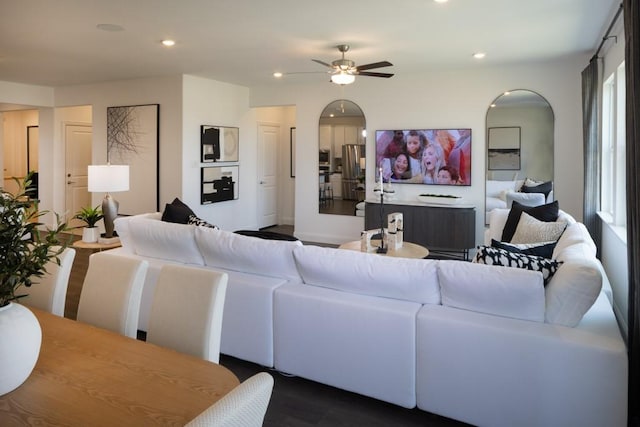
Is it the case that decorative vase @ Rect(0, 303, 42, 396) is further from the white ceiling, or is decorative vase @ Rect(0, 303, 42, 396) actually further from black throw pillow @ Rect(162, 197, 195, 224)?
the white ceiling

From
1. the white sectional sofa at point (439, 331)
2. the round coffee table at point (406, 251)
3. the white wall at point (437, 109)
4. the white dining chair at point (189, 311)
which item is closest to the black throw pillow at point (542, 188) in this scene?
the white wall at point (437, 109)

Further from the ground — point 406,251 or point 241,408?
point 241,408

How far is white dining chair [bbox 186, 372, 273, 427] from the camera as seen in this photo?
94cm

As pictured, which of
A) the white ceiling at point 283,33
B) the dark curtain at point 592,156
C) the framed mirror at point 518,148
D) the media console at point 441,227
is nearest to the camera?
the white ceiling at point 283,33

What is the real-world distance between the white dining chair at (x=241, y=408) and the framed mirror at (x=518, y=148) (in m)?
6.13

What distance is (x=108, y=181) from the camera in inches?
174

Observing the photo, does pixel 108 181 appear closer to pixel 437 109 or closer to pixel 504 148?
pixel 437 109

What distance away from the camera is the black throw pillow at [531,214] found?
4.69m

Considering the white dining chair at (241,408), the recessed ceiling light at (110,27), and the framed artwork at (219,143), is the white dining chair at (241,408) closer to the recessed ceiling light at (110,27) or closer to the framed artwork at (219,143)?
the recessed ceiling light at (110,27)

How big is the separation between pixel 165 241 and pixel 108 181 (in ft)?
4.21

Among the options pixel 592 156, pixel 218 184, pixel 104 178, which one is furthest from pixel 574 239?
A: pixel 218 184

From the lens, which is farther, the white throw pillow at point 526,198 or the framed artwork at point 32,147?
the framed artwork at point 32,147

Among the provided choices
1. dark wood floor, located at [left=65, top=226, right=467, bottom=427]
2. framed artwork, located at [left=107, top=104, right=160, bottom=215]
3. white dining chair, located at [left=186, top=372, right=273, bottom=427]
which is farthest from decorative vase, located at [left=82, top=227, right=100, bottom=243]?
white dining chair, located at [left=186, top=372, right=273, bottom=427]

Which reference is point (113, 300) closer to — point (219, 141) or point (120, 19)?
point (120, 19)
